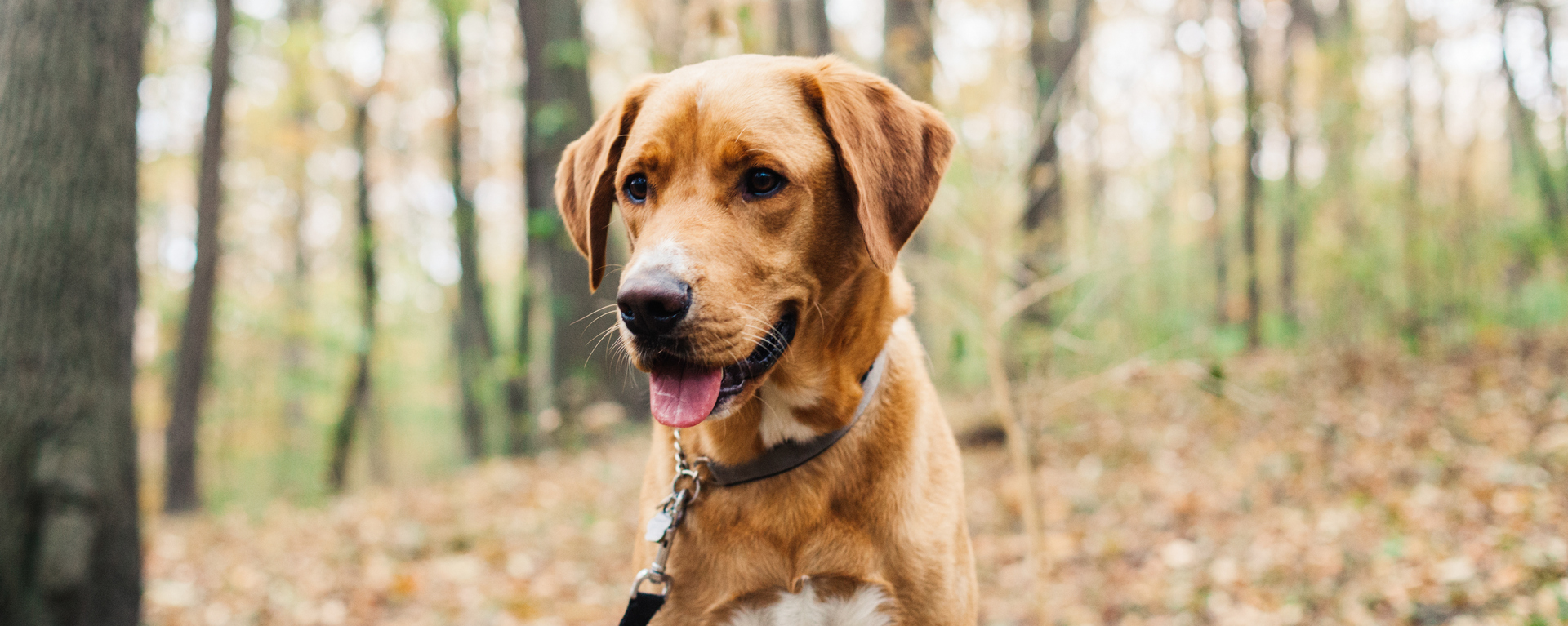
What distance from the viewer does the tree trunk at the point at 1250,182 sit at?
13828 mm

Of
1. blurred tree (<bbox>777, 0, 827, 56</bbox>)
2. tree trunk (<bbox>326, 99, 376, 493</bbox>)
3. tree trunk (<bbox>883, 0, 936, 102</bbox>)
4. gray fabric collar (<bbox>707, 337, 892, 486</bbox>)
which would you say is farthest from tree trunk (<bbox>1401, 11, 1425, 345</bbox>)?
tree trunk (<bbox>326, 99, 376, 493</bbox>)

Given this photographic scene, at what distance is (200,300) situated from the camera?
12.3 metres

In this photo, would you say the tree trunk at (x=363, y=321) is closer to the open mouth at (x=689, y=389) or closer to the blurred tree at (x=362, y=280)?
the blurred tree at (x=362, y=280)

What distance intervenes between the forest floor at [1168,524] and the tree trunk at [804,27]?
4.94 metres

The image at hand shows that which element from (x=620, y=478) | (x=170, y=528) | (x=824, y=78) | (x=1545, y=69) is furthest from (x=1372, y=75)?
(x=170, y=528)

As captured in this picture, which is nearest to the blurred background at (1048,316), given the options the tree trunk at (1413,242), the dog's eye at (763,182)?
the tree trunk at (1413,242)

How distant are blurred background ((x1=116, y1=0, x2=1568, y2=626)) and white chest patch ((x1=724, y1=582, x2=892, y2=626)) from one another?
1.66m

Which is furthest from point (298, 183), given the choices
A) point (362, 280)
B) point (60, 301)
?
point (60, 301)

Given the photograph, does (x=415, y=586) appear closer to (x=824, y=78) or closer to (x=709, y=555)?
(x=709, y=555)

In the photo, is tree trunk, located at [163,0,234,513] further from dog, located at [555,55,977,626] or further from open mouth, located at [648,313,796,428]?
open mouth, located at [648,313,796,428]

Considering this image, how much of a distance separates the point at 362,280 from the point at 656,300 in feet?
54.7

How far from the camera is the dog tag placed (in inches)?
93.7

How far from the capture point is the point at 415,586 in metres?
5.96

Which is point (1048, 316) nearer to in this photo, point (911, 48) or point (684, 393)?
point (911, 48)
